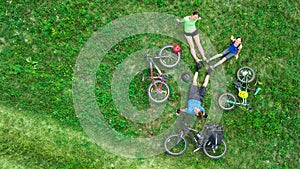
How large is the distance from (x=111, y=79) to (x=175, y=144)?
14.2 ft

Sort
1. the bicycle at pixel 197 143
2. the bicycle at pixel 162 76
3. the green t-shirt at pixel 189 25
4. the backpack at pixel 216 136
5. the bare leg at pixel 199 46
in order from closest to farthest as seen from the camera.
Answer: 1. the backpack at pixel 216 136
2. the green t-shirt at pixel 189 25
3. the bicycle at pixel 197 143
4. the bicycle at pixel 162 76
5. the bare leg at pixel 199 46

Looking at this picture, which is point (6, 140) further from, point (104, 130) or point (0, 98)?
point (104, 130)

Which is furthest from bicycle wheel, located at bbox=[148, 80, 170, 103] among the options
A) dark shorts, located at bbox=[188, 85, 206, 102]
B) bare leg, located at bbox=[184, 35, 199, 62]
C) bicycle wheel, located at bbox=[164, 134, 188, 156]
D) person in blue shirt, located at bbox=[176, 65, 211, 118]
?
bare leg, located at bbox=[184, 35, 199, 62]

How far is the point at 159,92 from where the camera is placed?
44.1 feet

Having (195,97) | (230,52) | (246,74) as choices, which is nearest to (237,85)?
(246,74)

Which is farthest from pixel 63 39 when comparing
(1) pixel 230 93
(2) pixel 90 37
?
(1) pixel 230 93

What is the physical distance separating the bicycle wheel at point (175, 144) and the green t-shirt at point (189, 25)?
4997mm

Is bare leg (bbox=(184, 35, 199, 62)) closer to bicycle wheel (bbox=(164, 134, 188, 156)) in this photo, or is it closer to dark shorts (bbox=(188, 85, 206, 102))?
dark shorts (bbox=(188, 85, 206, 102))

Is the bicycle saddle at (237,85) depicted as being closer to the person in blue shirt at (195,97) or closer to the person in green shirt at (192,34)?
the person in blue shirt at (195,97)

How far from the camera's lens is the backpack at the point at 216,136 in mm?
12852

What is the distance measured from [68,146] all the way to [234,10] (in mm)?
10454

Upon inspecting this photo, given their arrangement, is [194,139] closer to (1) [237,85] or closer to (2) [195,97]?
(2) [195,97]

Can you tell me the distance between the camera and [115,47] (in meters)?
13.7

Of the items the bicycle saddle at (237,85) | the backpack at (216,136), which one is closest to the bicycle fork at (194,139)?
the backpack at (216,136)
